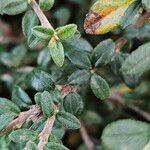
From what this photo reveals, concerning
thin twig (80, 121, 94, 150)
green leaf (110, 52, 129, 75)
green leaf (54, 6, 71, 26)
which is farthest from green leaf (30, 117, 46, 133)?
green leaf (54, 6, 71, 26)

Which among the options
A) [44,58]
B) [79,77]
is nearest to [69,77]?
[79,77]

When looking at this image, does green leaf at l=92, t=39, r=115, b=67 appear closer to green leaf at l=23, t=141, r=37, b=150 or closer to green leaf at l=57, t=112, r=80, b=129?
green leaf at l=57, t=112, r=80, b=129

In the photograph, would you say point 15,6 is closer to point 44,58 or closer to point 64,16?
point 44,58

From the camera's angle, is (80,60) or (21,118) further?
(80,60)

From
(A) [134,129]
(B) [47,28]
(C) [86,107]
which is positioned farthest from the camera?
(C) [86,107]

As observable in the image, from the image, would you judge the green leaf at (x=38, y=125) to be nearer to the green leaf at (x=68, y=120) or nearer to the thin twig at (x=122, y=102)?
the green leaf at (x=68, y=120)

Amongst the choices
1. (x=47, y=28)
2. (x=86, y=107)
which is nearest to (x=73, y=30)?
(x=47, y=28)

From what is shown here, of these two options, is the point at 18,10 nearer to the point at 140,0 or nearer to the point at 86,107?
the point at 140,0
